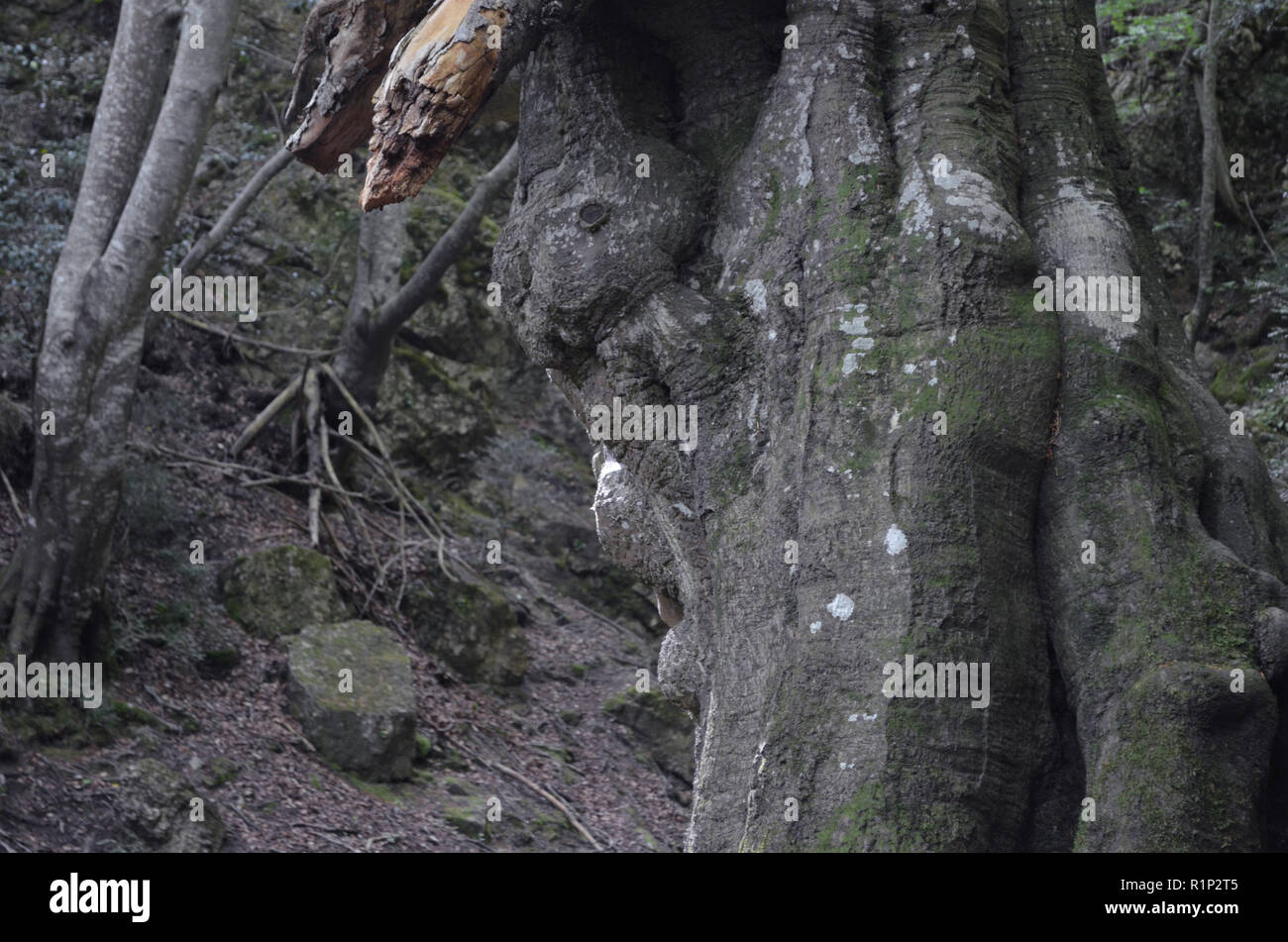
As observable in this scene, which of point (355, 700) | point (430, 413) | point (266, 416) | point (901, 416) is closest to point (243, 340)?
point (266, 416)

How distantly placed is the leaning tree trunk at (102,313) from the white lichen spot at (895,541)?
21.5 ft

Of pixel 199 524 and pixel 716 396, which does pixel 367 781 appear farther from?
pixel 716 396

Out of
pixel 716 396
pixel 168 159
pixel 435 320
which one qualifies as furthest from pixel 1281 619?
pixel 435 320

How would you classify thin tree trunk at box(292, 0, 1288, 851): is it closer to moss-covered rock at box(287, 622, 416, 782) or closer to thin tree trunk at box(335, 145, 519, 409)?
moss-covered rock at box(287, 622, 416, 782)

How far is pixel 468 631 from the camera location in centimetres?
1083

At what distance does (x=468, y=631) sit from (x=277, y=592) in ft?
5.84

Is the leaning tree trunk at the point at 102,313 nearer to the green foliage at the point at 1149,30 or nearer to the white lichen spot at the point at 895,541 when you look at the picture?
the white lichen spot at the point at 895,541

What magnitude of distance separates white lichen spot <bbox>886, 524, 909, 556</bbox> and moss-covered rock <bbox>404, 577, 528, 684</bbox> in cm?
781

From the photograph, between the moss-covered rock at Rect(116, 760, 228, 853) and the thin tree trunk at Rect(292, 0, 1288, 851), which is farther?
the moss-covered rock at Rect(116, 760, 228, 853)

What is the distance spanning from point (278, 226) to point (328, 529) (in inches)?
171

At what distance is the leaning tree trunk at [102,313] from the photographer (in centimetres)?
818

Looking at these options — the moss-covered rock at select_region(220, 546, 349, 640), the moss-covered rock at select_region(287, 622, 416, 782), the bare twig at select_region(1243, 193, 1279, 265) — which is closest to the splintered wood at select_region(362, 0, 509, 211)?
the moss-covered rock at select_region(287, 622, 416, 782)

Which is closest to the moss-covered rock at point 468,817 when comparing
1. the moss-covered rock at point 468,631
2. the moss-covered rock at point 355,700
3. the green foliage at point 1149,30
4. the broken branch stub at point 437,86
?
the moss-covered rock at point 355,700

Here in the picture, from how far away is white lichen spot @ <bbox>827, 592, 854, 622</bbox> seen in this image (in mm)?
3408
